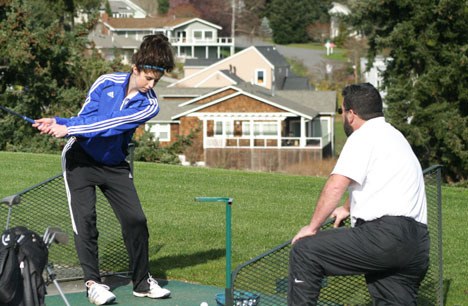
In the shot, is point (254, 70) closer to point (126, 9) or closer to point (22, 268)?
point (126, 9)

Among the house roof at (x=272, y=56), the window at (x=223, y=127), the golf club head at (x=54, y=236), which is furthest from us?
the house roof at (x=272, y=56)

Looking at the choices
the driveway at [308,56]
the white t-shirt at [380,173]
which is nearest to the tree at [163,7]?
the driveway at [308,56]

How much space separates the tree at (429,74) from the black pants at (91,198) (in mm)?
24610

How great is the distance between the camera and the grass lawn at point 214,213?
990 centimetres

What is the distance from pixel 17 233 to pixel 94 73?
24.8 metres

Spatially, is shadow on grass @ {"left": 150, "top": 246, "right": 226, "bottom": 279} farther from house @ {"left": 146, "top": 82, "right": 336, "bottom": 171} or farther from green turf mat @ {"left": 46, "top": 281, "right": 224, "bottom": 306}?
house @ {"left": 146, "top": 82, "right": 336, "bottom": 171}

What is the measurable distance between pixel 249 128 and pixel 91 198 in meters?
49.2

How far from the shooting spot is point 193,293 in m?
8.73

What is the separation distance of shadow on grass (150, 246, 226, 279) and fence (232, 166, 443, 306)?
1.99m

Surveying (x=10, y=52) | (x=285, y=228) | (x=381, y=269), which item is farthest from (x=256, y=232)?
(x=10, y=52)

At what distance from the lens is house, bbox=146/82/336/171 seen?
178ft

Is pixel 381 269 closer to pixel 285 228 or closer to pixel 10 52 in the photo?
pixel 285 228

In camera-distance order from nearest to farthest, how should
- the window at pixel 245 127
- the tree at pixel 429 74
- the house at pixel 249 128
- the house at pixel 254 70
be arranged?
the tree at pixel 429 74, the house at pixel 249 128, the window at pixel 245 127, the house at pixel 254 70

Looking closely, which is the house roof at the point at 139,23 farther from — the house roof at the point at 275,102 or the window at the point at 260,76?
the house roof at the point at 275,102
